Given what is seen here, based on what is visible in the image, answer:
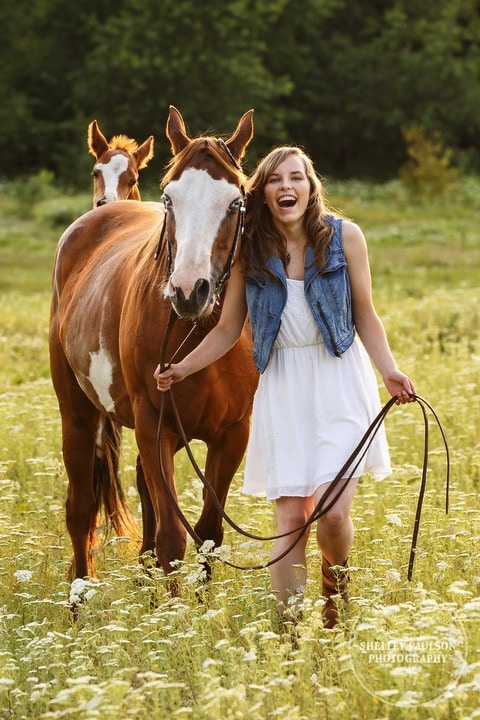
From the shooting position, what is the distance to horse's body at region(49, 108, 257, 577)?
Result: 452 centimetres

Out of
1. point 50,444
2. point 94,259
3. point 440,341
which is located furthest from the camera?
point 440,341

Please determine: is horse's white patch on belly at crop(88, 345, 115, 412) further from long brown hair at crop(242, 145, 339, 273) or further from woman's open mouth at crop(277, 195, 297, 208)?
woman's open mouth at crop(277, 195, 297, 208)

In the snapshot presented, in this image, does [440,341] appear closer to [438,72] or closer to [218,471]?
[218,471]

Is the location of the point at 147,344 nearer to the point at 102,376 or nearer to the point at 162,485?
the point at 162,485

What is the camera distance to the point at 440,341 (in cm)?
1220

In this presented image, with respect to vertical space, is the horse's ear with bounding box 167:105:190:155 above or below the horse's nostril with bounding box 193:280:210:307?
above

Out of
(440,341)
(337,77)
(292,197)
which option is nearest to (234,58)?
(337,77)

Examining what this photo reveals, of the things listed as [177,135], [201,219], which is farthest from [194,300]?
[177,135]

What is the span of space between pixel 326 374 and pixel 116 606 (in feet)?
4.15

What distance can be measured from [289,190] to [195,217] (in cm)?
40

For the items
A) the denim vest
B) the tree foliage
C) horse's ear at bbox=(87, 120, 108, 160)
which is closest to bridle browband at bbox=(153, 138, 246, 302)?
the denim vest

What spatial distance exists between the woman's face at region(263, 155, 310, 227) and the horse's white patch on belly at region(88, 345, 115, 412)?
1.59 m

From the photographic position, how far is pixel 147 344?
16.6 ft

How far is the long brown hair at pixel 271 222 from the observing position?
4518 millimetres
